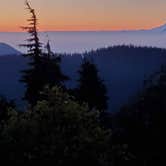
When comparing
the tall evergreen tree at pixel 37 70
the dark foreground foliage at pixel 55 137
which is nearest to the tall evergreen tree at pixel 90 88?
the tall evergreen tree at pixel 37 70

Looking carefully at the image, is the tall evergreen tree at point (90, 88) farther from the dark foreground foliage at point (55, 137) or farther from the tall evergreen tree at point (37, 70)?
the dark foreground foliage at point (55, 137)

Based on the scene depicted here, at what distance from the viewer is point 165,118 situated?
3319 centimetres

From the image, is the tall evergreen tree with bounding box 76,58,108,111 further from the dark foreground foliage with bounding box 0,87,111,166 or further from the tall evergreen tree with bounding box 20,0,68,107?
the dark foreground foliage with bounding box 0,87,111,166

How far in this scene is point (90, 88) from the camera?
39.2 metres

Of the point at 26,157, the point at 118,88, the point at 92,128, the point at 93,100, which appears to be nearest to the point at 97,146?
the point at 92,128

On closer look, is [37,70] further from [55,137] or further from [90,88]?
[55,137]

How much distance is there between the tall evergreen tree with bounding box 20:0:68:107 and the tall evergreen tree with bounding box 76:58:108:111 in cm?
448

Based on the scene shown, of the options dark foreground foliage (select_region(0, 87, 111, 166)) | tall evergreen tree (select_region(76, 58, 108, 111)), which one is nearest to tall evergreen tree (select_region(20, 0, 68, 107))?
tall evergreen tree (select_region(76, 58, 108, 111))

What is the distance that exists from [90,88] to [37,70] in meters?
6.80

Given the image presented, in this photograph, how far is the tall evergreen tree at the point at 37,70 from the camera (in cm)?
3294

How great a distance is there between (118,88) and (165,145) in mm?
146460

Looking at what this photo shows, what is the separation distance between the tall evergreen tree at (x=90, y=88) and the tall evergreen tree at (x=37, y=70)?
4476 millimetres

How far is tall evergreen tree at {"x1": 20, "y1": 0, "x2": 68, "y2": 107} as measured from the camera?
3294 cm

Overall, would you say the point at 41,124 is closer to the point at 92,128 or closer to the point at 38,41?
the point at 92,128
